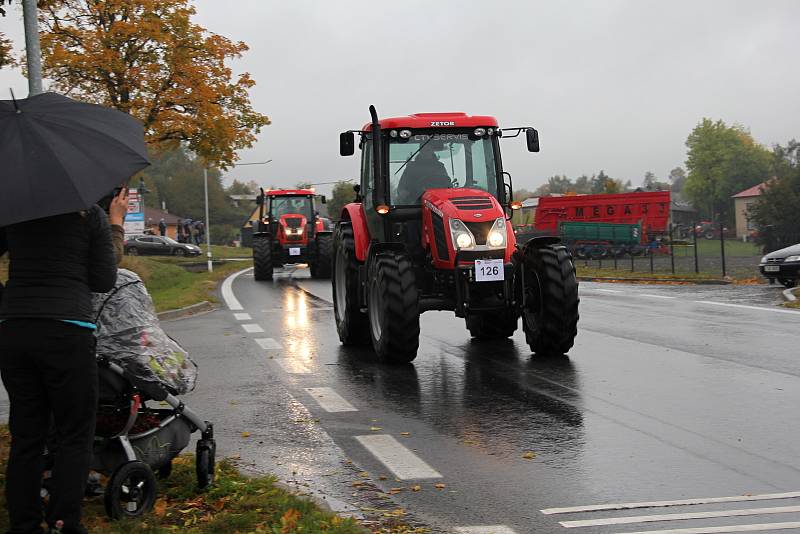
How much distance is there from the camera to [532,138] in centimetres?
1223

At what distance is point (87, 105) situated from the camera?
509 centimetres

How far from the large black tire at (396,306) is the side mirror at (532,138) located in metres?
2.27

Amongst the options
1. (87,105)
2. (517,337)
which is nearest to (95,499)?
(87,105)

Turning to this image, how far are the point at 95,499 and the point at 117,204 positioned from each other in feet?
5.42

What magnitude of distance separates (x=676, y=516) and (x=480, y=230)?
6.04 m

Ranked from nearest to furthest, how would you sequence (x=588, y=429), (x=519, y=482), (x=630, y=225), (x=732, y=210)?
(x=519, y=482) → (x=588, y=429) → (x=630, y=225) → (x=732, y=210)

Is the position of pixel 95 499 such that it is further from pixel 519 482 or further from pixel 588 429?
pixel 588 429

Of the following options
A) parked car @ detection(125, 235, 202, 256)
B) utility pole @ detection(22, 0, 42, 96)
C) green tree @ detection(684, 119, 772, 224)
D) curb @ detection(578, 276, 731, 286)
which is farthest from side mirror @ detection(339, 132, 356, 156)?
green tree @ detection(684, 119, 772, 224)

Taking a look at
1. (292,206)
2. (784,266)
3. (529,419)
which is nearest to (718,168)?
(292,206)

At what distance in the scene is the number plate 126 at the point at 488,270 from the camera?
35.8ft

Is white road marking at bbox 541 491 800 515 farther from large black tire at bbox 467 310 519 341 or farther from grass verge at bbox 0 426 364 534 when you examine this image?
large black tire at bbox 467 310 519 341

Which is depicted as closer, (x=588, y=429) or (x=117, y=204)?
→ (x=117, y=204)

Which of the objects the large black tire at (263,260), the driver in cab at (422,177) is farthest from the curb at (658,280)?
the driver in cab at (422,177)

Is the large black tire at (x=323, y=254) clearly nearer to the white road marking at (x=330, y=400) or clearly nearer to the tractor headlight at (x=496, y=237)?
the tractor headlight at (x=496, y=237)
